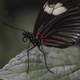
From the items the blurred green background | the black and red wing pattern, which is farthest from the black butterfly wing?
the blurred green background

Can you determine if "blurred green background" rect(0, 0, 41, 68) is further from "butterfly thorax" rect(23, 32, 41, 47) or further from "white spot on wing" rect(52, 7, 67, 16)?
"white spot on wing" rect(52, 7, 67, 16)

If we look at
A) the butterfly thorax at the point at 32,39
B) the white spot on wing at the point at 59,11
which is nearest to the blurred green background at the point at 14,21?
the butterfly thorax at the point at 32,39

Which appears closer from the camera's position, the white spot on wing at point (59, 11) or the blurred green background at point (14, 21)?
the white spot on wing at point (59, 11)

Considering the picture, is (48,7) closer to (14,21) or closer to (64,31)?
(64,31)

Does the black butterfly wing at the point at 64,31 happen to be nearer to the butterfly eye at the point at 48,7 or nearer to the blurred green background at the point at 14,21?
the butterfly eye at the point at 48,7

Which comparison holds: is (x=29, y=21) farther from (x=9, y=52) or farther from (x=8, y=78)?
(x=8, y=78)

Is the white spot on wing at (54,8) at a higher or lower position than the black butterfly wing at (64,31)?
higher
